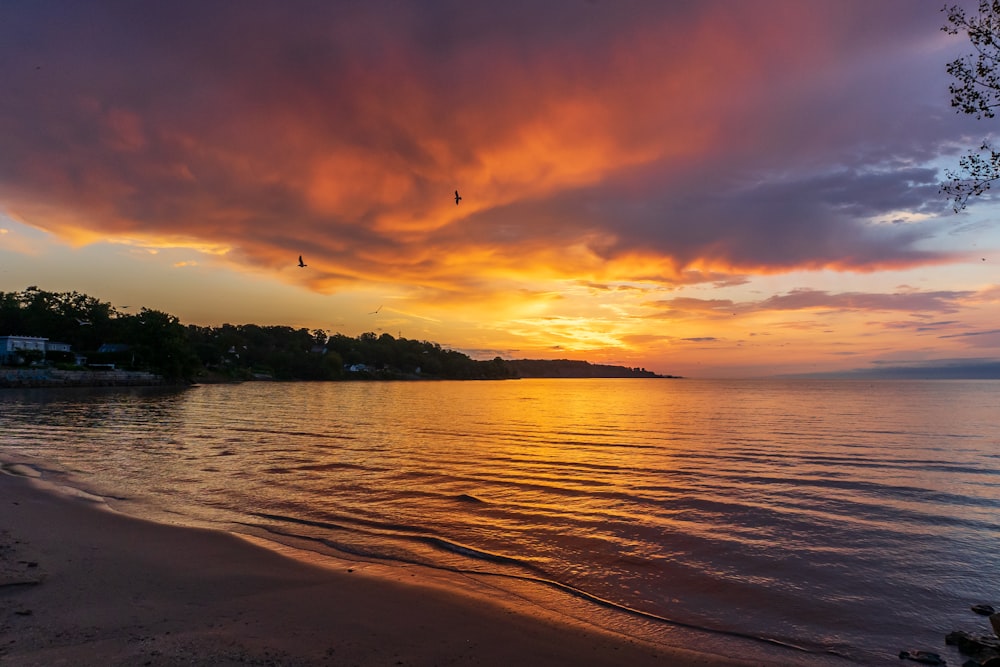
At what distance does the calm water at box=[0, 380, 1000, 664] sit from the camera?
978cm

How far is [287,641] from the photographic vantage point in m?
7.31

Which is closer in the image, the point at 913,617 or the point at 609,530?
the point at 913,617

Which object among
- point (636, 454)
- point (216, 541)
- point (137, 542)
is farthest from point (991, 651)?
point (636, 454)

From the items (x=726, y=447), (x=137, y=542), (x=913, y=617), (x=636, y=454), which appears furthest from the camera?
(x=726, y=447)

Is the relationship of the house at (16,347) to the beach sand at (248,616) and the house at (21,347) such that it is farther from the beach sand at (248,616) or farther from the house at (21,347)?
the beach sand at (248,616)

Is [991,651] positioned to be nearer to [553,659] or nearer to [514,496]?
[553,659]

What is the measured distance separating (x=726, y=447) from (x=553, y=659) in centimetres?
2922

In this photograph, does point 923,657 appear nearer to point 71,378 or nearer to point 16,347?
point 71,378

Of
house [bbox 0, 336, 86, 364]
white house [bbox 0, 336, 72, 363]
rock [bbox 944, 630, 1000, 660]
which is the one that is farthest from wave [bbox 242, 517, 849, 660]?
white house [bbox 0, 336, 72, 363]

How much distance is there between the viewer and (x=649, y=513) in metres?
16.7

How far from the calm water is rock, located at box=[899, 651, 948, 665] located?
223 mm

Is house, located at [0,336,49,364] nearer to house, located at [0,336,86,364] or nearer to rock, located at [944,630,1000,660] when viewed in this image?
house, located at [0,336,86,364]

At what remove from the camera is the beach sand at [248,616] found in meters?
6.89

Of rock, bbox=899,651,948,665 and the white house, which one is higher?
the white house
